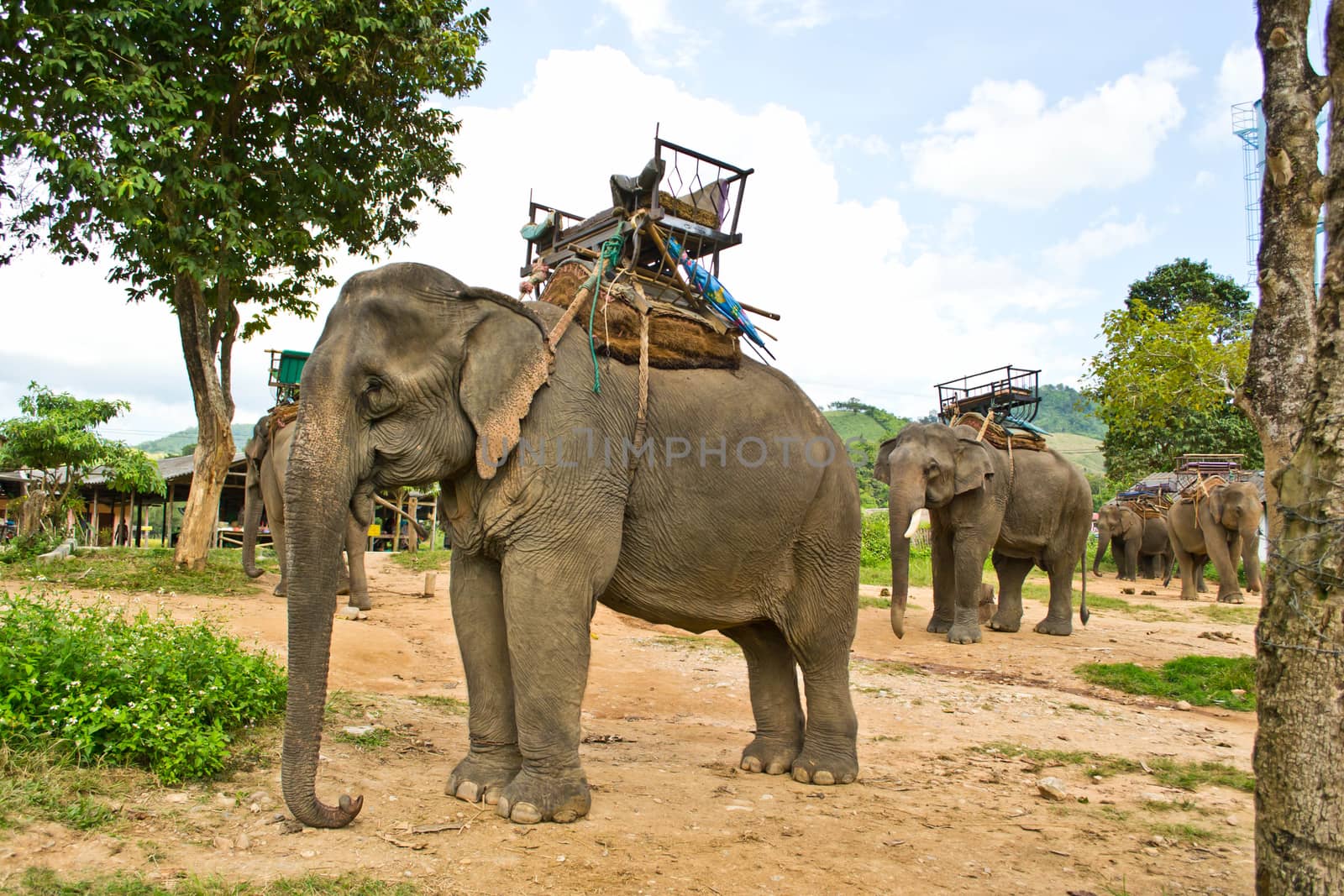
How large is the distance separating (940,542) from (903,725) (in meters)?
6.01

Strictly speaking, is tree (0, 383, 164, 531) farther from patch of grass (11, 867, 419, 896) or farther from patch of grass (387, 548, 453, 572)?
patch of grass (11, 867, 419, 896)

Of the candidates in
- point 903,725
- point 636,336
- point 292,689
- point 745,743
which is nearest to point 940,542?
point 903,725

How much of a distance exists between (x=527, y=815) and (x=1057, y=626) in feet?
34.4

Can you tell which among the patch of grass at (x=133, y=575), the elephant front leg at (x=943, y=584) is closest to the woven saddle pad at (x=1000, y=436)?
the elephant front leg at (x=943, y=584)

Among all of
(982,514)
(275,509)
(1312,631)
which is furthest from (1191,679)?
(275,509)

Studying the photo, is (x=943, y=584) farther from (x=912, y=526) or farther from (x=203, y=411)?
(x=203, y=411)

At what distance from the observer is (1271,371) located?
4.57 meters

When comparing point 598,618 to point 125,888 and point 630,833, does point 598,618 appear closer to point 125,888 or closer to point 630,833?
point 630,833

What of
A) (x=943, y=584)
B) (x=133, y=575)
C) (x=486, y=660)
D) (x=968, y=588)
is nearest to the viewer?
(x=486, y=660)

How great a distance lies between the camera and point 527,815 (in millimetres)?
4117

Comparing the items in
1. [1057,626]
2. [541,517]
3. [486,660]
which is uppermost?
[541,517]

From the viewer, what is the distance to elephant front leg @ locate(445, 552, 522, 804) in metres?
4.58

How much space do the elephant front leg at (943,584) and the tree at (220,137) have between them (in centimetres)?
954

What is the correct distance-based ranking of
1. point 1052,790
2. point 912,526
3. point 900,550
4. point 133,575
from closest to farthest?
1. point 1052,790
2. point 900,550
3. point 912,526
4. point 133,575
